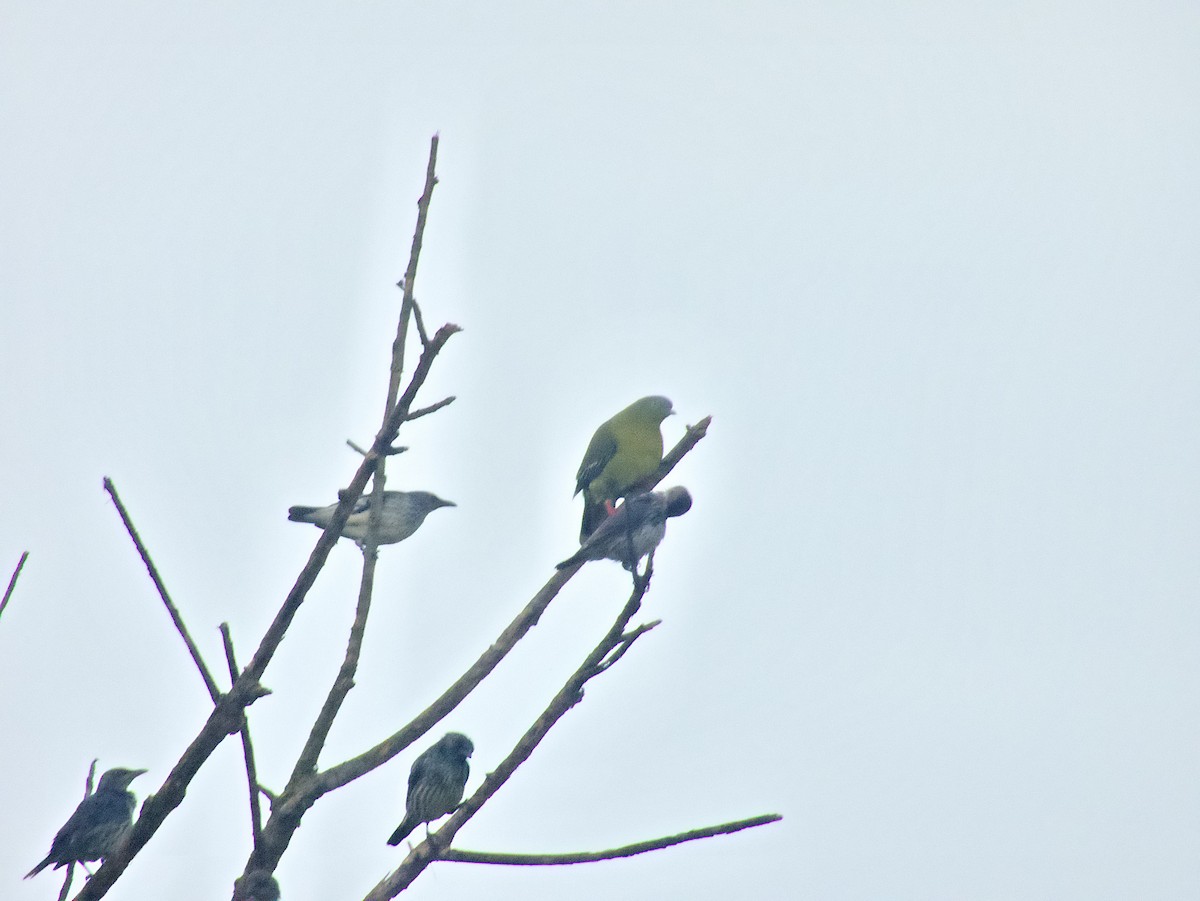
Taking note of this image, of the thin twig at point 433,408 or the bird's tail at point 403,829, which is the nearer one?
the thin twig at point 433,408

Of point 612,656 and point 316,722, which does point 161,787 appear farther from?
point 612,656

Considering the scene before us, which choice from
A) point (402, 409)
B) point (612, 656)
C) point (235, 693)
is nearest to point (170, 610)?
point (235, 693)

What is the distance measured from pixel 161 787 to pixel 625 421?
6191mm

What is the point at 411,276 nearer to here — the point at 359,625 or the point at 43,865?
the point at 359,625

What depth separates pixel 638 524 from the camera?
750cm

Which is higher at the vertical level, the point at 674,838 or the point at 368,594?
the point at 368,594

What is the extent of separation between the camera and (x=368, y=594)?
4746 millimetres

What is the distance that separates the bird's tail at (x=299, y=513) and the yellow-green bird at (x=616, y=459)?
2605 mm

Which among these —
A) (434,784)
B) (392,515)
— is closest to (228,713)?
(434,784)

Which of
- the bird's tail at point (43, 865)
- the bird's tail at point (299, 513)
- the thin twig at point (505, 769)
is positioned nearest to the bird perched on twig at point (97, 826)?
the bird's tail at point (43, 865)

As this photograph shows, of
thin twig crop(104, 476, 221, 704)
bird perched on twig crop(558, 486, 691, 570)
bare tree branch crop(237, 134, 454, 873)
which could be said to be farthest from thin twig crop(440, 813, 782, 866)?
bird perched on twig crop(558, 486, 691, 570)

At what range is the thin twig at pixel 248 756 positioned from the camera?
382cm

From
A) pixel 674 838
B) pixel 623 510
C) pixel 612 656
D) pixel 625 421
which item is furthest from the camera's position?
pixel 625 421

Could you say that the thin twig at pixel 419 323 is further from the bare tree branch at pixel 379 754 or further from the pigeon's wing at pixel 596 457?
the pigeon's wing at pixel 596 457
